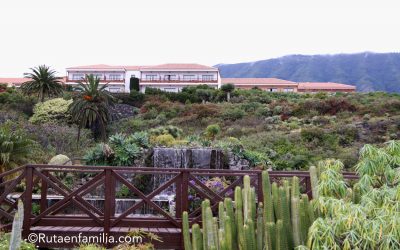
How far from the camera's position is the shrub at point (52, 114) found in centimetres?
2753

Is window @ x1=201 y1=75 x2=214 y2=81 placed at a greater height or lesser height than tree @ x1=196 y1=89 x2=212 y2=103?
greater

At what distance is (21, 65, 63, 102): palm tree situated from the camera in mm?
30375

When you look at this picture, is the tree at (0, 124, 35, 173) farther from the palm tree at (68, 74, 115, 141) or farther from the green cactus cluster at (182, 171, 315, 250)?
the palm tree at (68, 74, 115, 141)

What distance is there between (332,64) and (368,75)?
19274mm

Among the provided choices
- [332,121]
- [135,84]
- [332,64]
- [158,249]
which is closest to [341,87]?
[135,84]

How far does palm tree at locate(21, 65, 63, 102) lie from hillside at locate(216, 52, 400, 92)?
76709 millimetres

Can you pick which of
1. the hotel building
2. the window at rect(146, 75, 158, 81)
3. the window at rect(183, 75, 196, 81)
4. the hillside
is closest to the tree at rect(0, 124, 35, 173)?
the hotel building

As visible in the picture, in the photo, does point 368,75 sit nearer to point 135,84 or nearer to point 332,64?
point 332,64

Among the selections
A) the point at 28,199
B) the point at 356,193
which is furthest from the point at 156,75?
the point at 356,193

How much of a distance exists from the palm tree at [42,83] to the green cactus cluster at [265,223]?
91.3ft

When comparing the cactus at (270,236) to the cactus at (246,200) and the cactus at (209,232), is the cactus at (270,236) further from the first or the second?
the cactus at (209,232)

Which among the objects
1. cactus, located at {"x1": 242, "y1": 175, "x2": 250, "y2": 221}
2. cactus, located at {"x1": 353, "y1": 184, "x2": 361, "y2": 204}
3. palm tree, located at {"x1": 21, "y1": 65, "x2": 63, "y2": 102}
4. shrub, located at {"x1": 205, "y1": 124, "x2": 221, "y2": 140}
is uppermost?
palm tree, located at {"x1": 21, "y1": 65, "x2": 63, "y2": 102}

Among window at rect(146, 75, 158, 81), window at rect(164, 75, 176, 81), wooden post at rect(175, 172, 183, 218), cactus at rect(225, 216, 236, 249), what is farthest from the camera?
window at rect(146, 75, 158, 81)

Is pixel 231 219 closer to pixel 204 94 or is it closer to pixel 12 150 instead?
pixel 12 150
